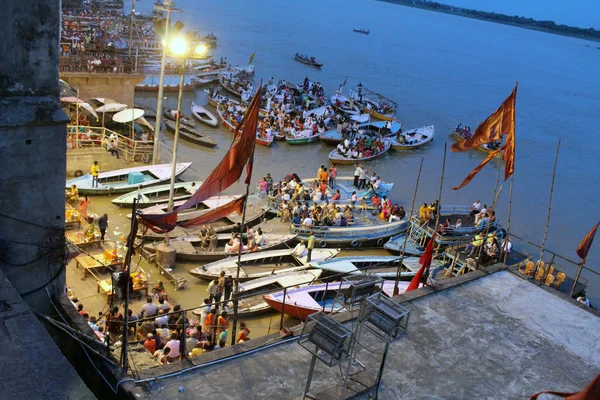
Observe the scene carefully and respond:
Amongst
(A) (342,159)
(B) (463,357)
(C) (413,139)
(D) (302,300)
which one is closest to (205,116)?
(A) (342,159)

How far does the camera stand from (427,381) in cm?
853

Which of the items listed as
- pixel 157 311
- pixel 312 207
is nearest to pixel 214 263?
pixel 157 311

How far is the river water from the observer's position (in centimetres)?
3419

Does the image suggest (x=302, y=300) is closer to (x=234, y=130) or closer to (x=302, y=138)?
(x=234, y=130)

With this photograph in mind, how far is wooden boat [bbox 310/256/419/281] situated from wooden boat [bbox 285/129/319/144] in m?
16.8

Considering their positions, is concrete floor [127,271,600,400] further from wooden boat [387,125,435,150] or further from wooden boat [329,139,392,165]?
wooden boat [387,125,435,150]

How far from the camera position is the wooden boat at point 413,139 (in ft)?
134

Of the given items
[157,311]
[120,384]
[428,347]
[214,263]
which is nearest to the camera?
[120,384]

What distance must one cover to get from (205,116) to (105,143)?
13018mm

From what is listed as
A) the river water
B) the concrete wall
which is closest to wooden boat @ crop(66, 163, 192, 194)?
the river water

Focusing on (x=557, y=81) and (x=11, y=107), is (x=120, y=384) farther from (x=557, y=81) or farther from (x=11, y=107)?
(x=557, y=81)

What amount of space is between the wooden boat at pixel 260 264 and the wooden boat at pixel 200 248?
0.41 metres

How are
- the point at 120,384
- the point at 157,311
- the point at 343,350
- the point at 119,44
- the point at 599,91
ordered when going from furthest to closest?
the point at 599,91 → the point at 119,44 → the point at 157,311 → the point at 120,384 → the point at 343,350

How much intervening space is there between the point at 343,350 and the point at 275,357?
5.69 feet
